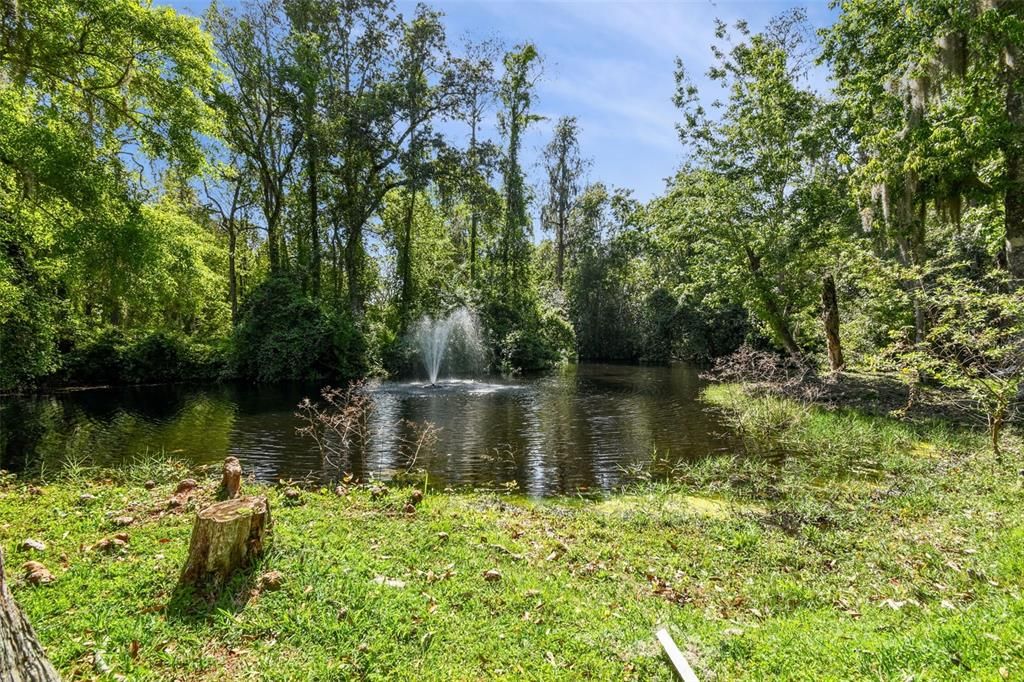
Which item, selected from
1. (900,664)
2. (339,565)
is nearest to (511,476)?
(339,565)

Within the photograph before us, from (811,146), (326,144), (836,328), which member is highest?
(326,144)

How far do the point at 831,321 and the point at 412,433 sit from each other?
42.1 ft

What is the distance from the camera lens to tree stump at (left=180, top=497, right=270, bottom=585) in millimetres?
3561

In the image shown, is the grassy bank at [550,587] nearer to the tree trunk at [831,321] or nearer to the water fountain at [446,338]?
the tree trunk at [831,321]

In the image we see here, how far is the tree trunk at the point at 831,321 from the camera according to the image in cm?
→ 1470

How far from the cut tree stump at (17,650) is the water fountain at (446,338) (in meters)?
21.3

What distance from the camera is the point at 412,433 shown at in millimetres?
11047

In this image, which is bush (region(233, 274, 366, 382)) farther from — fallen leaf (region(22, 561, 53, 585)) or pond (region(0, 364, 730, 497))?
fallen leaf (region(22, 561, 53, 585))

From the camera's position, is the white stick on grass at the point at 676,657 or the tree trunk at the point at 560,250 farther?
the tree trunk at the point at 560,250

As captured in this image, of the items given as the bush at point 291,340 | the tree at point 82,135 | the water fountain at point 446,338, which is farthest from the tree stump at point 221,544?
the water fountain at point 446,338

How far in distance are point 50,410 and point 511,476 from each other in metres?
13.9

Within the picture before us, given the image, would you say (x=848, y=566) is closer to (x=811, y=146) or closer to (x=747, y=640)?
(x=747, y=640)

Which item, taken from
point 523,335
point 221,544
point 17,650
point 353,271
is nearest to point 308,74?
point 353,271

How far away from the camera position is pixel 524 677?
2.88m
